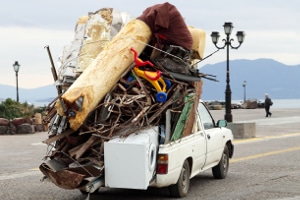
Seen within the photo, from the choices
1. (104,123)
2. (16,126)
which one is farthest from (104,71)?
(16,126)

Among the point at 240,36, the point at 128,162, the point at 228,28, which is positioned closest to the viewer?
the point at 128,162

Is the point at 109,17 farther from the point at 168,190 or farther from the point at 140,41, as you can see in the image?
the point at 168,190

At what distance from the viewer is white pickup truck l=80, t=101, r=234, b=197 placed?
10359mm

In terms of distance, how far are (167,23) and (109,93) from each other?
1.52 m

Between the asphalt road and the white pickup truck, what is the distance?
1.99 ft

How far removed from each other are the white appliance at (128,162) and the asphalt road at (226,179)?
1.72 metres

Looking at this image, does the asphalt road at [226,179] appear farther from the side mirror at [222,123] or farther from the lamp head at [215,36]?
the lamp head at [215,36]

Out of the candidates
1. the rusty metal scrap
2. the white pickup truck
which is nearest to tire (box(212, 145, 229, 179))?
the white pickup truck

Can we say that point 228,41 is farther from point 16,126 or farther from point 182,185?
point 182,185

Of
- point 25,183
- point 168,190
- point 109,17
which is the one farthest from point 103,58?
point 25,183

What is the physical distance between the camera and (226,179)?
14656 millimetres

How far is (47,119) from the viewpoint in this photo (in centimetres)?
1151

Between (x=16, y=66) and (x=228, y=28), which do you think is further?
(x=16, y=66)

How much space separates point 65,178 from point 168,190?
2472 millimetres
